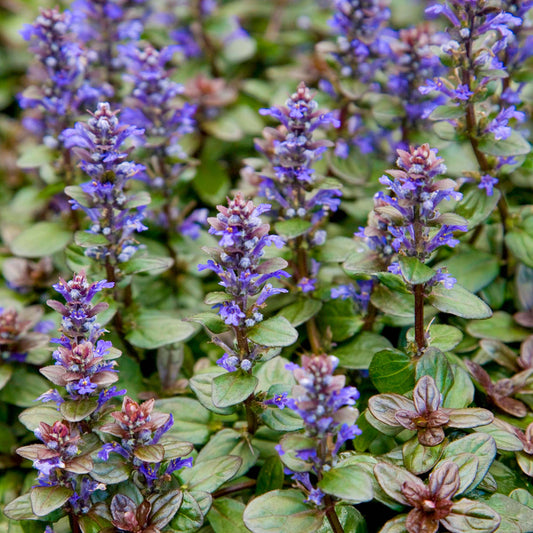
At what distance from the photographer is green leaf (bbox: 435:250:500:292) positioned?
335cm

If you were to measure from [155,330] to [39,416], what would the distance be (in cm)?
71

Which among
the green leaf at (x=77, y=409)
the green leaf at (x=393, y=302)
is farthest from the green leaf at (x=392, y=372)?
the green leaf at (x=77, y=409)

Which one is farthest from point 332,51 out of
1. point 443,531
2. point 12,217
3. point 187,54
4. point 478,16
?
point 443,531

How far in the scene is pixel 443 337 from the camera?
2.87 meters

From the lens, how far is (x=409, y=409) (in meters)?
2.64

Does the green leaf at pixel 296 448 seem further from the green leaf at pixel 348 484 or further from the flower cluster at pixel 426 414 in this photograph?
the flower cluster at pixel 426 414

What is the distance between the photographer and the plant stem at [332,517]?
2.37 m

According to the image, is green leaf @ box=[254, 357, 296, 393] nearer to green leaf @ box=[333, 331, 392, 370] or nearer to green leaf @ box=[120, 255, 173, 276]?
green leaf @ box=[333, 331, 392, 370]

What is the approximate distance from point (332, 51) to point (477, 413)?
93.3 inches

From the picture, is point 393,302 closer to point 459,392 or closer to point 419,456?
point 459,392

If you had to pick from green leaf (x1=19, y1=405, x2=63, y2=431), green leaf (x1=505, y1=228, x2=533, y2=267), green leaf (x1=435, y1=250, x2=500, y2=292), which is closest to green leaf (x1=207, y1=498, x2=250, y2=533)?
green leaf (x1=19, y1=405, x2=63, y2=431)

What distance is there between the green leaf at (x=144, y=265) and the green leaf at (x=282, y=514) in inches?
46.5

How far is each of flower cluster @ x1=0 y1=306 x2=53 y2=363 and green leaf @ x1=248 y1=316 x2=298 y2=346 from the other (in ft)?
4.16

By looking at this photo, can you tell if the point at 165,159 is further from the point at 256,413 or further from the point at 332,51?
the point at 256,413
